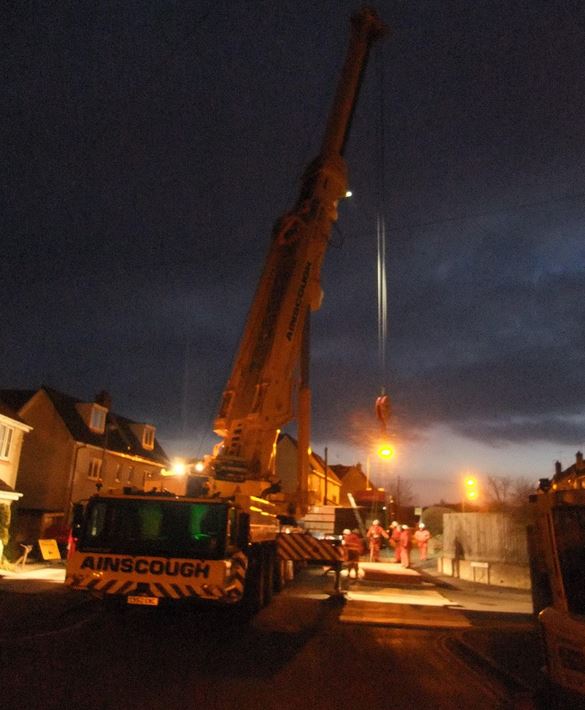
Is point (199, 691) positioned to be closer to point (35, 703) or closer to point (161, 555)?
point (35, 703)

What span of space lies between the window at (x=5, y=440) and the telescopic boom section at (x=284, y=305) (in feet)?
40.2

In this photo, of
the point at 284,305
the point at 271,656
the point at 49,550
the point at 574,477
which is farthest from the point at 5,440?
the point at 574,477

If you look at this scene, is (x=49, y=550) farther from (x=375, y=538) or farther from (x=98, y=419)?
(x=98, y=419)

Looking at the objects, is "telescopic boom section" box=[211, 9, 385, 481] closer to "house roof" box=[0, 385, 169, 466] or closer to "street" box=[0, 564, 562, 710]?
"street" box=[0, 564, 562, 710]

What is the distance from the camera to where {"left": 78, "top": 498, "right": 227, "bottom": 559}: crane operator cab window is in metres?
10.1

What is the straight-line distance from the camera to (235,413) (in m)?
14.9

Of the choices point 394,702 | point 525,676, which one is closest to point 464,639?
point 525,676

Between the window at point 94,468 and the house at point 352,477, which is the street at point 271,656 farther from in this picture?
the house at point 352,477

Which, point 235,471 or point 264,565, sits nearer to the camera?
point 264,565

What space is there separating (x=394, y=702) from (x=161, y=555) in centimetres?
454

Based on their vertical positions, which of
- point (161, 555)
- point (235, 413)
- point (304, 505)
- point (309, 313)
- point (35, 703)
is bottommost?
point (35, 703)

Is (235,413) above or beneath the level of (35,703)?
above

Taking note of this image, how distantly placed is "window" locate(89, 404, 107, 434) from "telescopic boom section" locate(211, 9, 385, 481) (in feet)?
69.0

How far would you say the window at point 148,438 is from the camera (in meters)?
40.6
